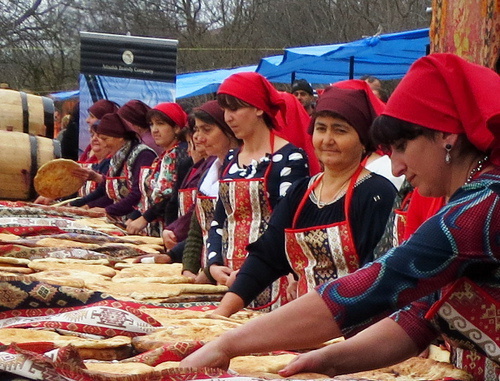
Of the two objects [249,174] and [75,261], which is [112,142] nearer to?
[75,261]

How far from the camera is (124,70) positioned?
35.5 ft

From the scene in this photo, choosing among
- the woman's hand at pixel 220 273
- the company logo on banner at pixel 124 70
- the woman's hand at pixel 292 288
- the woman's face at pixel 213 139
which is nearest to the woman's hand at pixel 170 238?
the woman's face at pixel 213 139

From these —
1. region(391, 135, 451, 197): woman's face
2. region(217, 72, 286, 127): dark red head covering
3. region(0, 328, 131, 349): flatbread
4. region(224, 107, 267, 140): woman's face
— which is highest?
region(391, 135, 451, 197): woman's face

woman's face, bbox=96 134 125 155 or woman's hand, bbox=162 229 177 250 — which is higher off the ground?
woman's face, bbox=96 134 125 155

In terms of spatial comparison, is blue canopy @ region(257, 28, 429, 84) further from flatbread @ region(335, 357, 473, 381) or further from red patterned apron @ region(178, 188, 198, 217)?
flatbread @ region(335, 357, 473, 381)

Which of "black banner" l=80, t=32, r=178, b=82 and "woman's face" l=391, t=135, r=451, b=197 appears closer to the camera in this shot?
"woman's face" l=391, t=135, r=451, b=197

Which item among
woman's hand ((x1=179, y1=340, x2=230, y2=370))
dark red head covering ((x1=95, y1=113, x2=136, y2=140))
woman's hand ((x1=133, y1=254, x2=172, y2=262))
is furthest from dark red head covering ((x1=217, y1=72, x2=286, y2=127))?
dark red head covering ((x1=95, y1=113, x2=136, y2=140))

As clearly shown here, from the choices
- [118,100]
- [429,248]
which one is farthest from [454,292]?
[118,100]

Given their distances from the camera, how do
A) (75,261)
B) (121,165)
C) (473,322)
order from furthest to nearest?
(121,165) < (75,261) < (473,322)

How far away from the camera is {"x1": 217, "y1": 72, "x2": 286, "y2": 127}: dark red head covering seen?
181 inches

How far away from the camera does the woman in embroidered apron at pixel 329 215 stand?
11.7ft

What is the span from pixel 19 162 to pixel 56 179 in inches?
13.4

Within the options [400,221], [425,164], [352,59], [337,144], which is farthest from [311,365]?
[352,59]

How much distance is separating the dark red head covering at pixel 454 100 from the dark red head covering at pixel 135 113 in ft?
20.2
